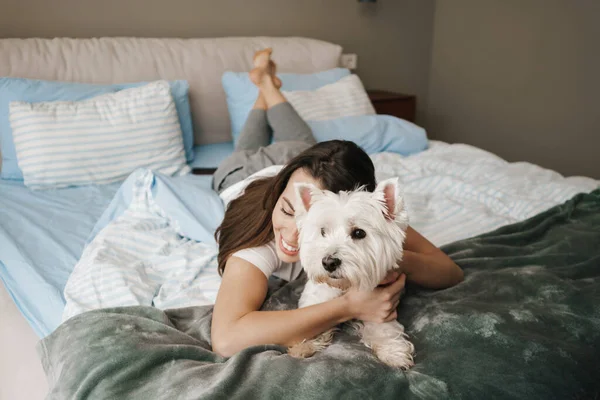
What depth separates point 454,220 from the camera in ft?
6.03

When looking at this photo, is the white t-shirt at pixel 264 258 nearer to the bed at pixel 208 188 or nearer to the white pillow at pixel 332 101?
the bed at pixel 208 188

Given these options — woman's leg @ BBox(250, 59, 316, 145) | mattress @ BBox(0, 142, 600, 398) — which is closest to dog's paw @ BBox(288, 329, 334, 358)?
mattress @ BBox(0, 142, 600, 398)

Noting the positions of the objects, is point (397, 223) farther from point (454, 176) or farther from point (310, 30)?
point (310, 30)

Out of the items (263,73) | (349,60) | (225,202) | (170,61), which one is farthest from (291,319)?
(349,60)

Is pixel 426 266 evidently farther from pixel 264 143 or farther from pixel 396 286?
pixel 264 143

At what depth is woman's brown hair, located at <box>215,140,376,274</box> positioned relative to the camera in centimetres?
114

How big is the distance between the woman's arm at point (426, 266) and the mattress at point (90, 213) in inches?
16.9

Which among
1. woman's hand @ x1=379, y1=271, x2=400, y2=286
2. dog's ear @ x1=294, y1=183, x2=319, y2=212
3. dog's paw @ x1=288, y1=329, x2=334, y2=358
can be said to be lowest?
dog's paw @ x1=288, y1=329, x2=334, y2=358

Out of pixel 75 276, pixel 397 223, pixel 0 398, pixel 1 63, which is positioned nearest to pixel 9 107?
pixel 1 63

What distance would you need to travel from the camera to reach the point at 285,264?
1.29 m

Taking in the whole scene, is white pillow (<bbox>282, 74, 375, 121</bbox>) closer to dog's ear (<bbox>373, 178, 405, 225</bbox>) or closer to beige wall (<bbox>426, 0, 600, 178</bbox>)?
beige wall (<bbox>426, 0, 600, 178</bbox>)

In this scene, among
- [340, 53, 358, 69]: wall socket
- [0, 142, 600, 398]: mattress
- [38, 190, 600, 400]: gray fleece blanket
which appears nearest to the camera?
[38, 190, 600, 400]: gray fleece blanket

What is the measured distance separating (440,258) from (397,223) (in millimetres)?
399

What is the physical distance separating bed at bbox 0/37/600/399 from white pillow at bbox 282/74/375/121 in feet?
1.02
